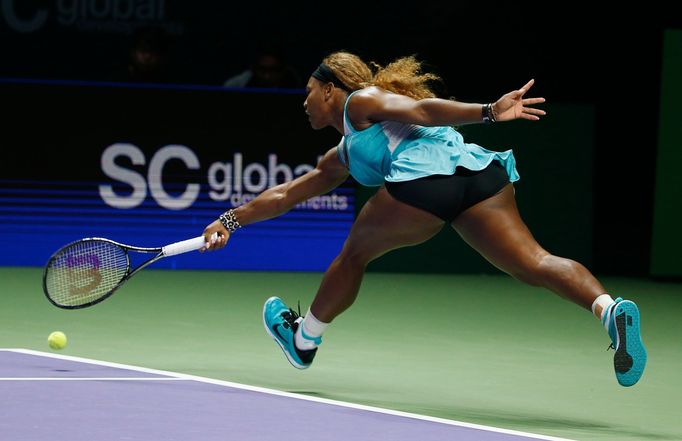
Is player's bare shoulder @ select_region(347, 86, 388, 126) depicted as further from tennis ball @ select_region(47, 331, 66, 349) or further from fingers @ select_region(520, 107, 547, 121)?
tennis ball @ select_region(47, 331, 66, 349)

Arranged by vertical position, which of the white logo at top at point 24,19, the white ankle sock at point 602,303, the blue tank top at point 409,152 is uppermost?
the white logo at top at point 24,19

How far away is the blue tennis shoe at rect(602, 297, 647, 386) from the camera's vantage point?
5.81 metres

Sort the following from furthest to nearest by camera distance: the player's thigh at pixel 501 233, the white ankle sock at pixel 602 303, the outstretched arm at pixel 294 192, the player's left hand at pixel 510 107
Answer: the outstretched arm at pixel 294 192 < the player's thigh at pixel 501 233 < the white ankle sock at pixel 602 303 < the player's left hand at pixel 510 107

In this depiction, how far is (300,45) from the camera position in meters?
14.9

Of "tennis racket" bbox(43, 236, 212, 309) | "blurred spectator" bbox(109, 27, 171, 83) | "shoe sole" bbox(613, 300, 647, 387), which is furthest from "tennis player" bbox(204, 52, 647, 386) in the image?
"blurred spectator" bbox(109, 27, 171, 83)

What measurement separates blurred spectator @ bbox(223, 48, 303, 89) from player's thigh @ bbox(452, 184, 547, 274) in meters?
5.58

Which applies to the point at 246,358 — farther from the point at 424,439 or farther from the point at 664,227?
the point at 664,227

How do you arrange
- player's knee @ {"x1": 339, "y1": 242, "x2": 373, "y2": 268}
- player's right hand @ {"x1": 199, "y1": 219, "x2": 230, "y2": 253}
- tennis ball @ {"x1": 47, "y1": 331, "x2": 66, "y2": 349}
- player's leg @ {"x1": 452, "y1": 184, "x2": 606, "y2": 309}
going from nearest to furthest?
player's leg @ {"x1": 452, "y1": 184, "x2": 606, "y2": 309}, player's knee @ {"x1": 339, "y1": 242, "x2": 373, "y2": 268}, player's right hand @ {"x1": 199, "y1": 219, "x2": 230, "y2": 253}, tennis ball @ {"x1": 47, "y1": 331, "x2": 66, "y2": 349}

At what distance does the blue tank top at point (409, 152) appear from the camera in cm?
629

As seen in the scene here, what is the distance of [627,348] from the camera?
229 inches

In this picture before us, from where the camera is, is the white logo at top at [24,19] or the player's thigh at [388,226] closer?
the player's thigh at [388,226]

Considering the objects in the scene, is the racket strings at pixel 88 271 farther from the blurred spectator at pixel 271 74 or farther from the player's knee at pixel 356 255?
the blurred spectator at pixel 271 74

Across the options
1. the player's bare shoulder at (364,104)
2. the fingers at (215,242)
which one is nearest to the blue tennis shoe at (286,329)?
the fingers at (215,242)

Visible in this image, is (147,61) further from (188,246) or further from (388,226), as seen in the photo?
(388,226)
